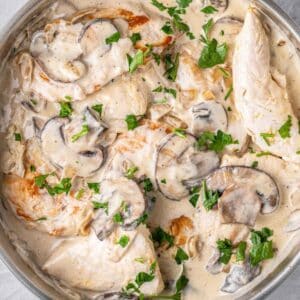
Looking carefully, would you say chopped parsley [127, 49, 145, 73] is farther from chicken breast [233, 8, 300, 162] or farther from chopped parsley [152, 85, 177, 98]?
chicken breast [233, 8, 300, 162]

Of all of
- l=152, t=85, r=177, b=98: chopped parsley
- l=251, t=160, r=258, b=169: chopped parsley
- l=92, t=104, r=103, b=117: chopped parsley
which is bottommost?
l=251, t=160, r=258, b=169: chopped parsley

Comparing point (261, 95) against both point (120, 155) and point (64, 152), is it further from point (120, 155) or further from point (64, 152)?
point (64, 152)

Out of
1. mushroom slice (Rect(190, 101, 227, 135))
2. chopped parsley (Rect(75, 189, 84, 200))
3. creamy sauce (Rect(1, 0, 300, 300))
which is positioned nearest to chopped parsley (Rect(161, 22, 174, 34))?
creamy sauce (Rect(1, 0, 300, 300))

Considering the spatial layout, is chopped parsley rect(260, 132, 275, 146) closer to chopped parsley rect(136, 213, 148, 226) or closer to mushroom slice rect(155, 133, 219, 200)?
Result: mushroom slice rect(155, 133, 219, 200)

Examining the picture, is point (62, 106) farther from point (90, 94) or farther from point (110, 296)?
point (110, 296)

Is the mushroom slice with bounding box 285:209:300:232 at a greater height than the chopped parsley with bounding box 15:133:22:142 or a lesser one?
lesser

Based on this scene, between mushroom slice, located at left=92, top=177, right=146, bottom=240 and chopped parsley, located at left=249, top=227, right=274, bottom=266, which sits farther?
chopped parsley, located at left=249, top=227, right=274, bottom=266

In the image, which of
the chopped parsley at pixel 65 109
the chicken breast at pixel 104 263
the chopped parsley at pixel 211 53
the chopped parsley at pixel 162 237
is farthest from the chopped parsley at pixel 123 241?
the chopped parsley at pixel 211 53
